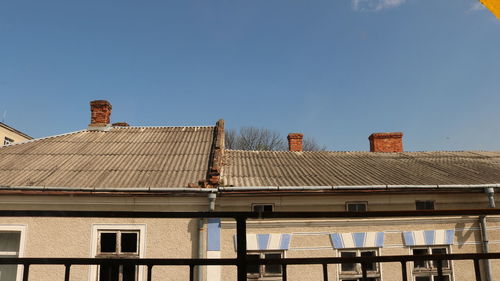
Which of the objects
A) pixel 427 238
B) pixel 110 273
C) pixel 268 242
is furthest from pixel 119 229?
pixel 427 238

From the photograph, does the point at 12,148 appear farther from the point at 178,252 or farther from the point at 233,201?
the point at 233,201

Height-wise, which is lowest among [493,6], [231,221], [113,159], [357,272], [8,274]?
[357,272]

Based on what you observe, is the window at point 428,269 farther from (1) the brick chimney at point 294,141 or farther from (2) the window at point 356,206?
(1) the brick chimney at point 294,141

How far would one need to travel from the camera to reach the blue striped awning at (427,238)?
24.2 feet

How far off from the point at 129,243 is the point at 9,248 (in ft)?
8.25

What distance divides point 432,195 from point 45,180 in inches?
342

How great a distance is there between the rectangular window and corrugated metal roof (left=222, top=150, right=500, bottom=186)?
455cm

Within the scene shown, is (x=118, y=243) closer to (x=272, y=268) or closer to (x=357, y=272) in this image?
(x=272, y=268)

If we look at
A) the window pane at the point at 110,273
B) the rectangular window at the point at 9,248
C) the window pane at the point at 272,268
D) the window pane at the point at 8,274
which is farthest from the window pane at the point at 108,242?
the window pane at the point at 110,273

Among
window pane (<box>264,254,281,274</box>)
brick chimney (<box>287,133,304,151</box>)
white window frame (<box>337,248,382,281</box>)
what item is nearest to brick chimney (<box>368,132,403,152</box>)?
brick chimney (<box>287,133,304,151</box>)

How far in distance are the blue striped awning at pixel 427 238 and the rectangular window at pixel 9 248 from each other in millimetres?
8279

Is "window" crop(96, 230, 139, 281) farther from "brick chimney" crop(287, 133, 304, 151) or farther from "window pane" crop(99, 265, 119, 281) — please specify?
"brick chimney" crop(287, 133, 304, 151)

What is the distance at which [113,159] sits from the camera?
905 centimetres

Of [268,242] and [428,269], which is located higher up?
[268,242]
